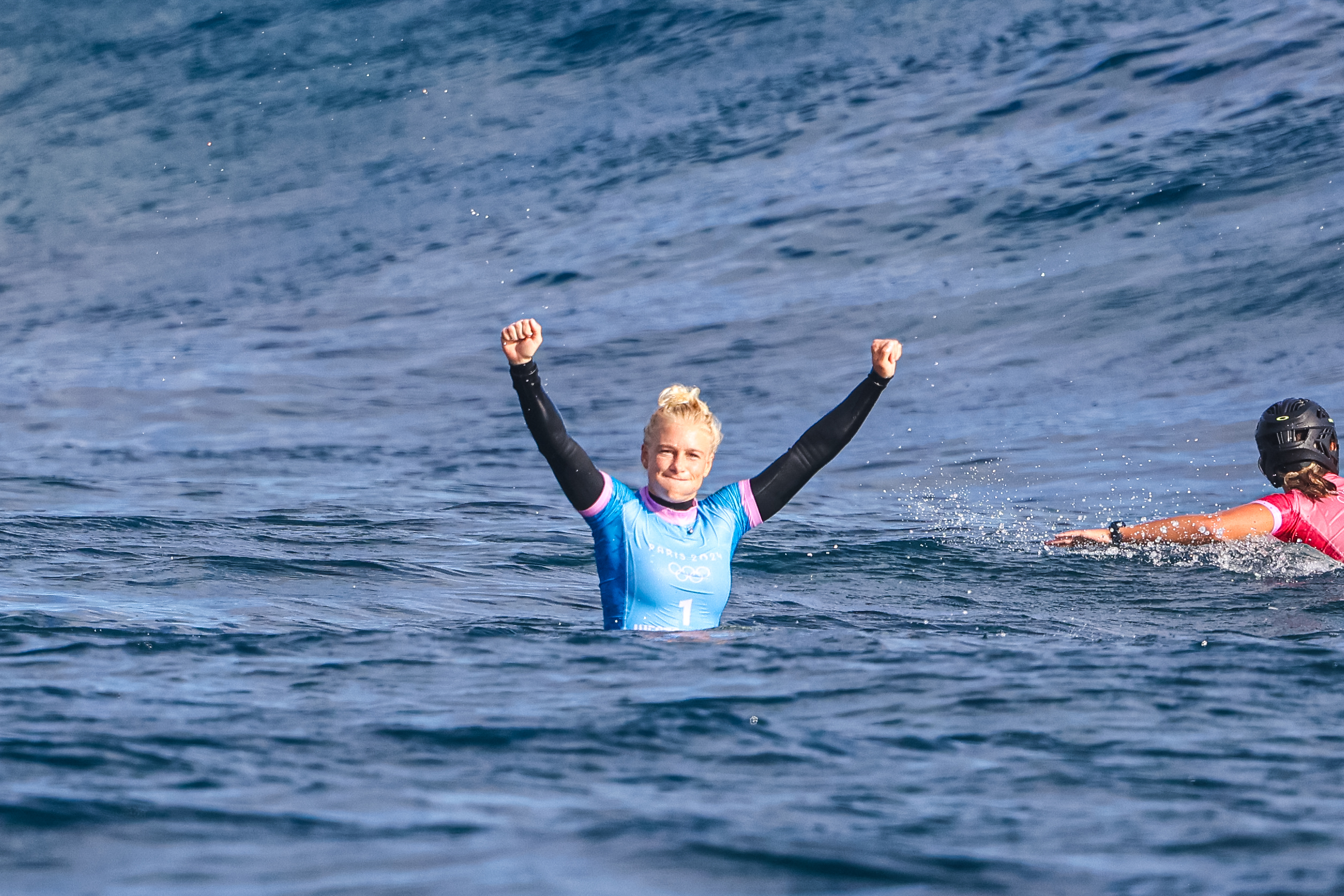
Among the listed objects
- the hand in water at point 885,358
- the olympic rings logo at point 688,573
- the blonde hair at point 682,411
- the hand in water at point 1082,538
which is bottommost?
the olympic rings logo at point 688,573

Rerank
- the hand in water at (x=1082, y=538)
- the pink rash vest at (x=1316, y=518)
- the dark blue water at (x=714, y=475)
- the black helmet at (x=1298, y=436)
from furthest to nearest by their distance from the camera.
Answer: the hand in water at (x=1082, y=538) → the pink rash vest at (x=1316, y=518) → the black helmet at (x=1298, y=436) → the dark blue water at (x=714, y=475)

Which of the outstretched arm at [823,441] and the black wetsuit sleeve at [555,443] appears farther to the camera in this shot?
the outstretched arm at [823,441]

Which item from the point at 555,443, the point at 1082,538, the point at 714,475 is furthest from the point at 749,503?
the point at 714,475

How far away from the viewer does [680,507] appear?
20.7 feet

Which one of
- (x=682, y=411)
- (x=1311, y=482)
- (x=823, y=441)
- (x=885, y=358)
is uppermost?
(x=885, y=358)

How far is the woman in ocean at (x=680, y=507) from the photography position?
6043mm

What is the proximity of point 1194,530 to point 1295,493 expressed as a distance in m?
0.58

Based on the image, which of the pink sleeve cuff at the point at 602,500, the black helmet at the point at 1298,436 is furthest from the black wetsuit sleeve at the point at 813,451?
the black helmet at the point at 1298,436

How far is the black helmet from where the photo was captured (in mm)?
7746

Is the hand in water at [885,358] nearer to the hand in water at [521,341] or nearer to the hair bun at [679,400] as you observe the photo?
the hair bun at [679,400]

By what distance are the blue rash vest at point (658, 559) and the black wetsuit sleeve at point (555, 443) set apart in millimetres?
86

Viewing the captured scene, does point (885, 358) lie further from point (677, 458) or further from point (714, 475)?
point (714, 475)

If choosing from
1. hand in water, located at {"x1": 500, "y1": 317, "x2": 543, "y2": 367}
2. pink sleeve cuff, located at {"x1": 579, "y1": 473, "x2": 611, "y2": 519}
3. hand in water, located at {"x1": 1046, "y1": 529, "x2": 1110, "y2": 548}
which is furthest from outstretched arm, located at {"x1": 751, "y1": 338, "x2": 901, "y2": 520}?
hand in water, located at {"x1": 1046, "y1": 529, "x2": 1110, "y2": 548}

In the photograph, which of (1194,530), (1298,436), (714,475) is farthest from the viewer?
(714,475)
